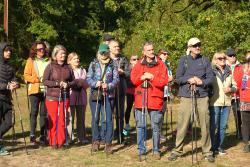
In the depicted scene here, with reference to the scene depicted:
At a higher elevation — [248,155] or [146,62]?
[146,62]

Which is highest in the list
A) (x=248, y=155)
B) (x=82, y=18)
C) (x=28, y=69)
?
(x=82, y=18)

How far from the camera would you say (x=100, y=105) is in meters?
9.39

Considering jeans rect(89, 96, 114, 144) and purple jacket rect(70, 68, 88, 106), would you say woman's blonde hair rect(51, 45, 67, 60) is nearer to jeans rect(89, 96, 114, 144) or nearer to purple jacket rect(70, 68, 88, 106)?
purple jacket rect(70, 68, 88, 106)

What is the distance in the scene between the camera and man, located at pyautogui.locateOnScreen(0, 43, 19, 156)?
9.15 m

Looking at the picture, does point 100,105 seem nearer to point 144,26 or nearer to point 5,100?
point 5,100

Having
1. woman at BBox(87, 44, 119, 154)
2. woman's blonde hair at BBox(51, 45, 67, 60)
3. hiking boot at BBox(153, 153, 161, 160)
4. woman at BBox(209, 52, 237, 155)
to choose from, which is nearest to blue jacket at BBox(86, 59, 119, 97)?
woman at BBox(87, 44, 119, 154)

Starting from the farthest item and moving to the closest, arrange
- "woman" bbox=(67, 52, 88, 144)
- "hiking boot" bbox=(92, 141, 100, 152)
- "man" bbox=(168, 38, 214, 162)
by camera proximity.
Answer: "woman" bbox=(67, 52, 88, 144)
"hiking boot" bbox=(92, 141, 100, 152)
"man" bbox=(168, 38, 214, 162)

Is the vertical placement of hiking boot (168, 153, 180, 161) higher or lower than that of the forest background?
lower

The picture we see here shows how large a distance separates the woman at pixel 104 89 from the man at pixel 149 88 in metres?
0.62

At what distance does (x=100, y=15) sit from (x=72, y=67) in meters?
30.9

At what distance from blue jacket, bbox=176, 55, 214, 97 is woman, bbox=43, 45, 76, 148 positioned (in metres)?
2.25

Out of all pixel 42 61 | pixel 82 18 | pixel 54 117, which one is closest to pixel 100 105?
pixel 54 117

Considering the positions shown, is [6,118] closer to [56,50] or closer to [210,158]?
[56,50]

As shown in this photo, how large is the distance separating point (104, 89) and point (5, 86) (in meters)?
1.79
